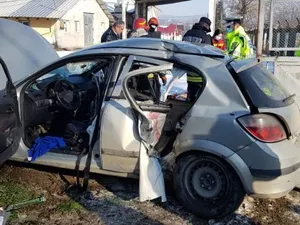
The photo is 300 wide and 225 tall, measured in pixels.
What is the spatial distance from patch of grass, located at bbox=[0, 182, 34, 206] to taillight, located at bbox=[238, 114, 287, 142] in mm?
2239

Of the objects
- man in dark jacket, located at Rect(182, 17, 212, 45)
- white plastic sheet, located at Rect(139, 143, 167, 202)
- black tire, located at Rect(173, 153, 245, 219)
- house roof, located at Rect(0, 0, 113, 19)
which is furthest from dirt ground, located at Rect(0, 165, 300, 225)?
house roof, located at Rect(0, 0, 113, 19)

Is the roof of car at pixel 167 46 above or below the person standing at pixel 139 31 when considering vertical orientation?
above

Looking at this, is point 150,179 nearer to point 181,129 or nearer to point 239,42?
point 181,129

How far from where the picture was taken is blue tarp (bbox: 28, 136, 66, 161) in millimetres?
4145

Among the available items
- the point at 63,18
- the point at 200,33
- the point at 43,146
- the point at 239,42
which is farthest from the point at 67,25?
the point at 43,146

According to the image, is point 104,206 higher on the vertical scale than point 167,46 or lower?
lower

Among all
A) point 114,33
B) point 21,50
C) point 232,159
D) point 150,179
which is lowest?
point 150,179

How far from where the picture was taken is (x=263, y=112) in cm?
331

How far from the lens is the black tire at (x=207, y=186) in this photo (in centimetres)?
342

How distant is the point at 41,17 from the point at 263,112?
29.7m

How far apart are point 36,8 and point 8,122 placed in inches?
1197

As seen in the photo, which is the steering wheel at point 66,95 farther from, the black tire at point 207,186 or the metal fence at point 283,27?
the metal fence at point 283,27

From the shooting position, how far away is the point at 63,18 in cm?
3353

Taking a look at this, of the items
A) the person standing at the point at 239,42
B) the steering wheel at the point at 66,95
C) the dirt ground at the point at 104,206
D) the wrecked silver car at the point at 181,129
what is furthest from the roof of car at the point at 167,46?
the person standing at the point at 239,42
